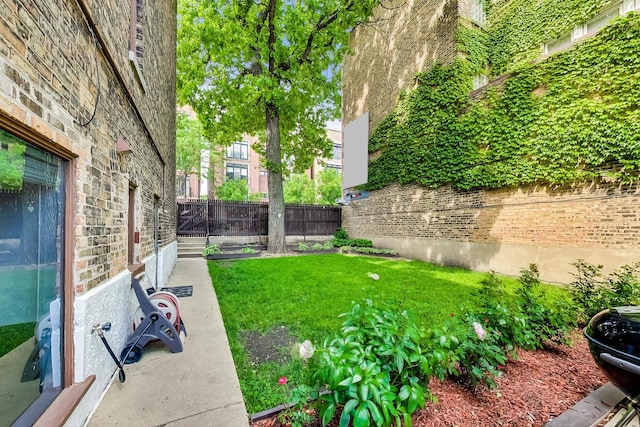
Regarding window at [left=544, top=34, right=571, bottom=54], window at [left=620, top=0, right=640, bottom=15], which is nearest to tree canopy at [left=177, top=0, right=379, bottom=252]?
window at [left=544, top=34, right=571, bottom=54]

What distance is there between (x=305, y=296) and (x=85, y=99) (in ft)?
13.6

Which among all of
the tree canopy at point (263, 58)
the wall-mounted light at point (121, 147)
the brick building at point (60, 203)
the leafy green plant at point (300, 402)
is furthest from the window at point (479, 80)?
the leafy green plant at point (300, 402)

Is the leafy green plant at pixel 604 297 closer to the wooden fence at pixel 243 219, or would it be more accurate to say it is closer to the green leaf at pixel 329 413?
the green leaf at pixel 329 413

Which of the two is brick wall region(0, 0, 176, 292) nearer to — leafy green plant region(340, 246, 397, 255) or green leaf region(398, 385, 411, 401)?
green leaf region(398, 385, 411, 401)

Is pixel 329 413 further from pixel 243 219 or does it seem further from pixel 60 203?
pixel 243 219

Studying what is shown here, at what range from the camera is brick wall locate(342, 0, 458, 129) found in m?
9.38

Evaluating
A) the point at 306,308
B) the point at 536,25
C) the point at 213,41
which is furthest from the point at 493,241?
the point at 213,41

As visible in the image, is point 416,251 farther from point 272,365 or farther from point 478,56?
point 272,365

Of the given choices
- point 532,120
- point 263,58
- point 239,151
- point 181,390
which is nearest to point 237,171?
point 239,151

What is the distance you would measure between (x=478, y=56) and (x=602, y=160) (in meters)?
5.58

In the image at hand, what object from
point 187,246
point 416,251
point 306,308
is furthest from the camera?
point 187,246

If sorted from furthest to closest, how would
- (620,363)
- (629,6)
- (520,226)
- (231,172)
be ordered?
1. (231,172)
2. (520,226)
3. (629,6)
4. (620,363)

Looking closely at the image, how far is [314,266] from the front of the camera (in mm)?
8227

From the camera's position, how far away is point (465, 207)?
8.32 m
